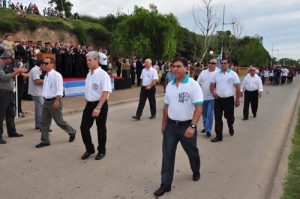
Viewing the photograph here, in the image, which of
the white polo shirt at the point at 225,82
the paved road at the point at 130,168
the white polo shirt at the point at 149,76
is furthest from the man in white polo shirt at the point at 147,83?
the white polo shirt at the point at 225,82

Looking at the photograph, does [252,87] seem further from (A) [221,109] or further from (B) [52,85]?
(B) [52,85]

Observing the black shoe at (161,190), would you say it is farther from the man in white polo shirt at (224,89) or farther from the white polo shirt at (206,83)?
the white polo shirt at (206,83)

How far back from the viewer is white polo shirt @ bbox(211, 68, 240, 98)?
31.6 feet

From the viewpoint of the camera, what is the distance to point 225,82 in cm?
966

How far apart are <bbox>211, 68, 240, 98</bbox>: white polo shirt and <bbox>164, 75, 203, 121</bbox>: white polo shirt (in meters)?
4.12

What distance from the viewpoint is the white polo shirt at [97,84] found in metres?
7.19

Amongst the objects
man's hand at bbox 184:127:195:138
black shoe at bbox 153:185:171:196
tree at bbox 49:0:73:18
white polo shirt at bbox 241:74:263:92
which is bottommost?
black shoe at bbox 153:185:171:196

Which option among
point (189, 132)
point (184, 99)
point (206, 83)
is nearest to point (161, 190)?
point (189, 132)

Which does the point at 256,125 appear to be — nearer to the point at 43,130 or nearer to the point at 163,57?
the point at 43,130

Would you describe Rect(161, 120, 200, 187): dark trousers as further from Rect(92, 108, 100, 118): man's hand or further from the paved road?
Rect(92, 108, 100, 118): man's hand

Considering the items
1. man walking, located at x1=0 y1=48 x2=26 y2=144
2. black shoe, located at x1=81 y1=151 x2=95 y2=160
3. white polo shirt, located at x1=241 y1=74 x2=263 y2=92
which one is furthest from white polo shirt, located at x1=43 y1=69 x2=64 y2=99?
white polo shirt, located at x1=241 y1=74 x2=263 y2=92

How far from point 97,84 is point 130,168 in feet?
4.91

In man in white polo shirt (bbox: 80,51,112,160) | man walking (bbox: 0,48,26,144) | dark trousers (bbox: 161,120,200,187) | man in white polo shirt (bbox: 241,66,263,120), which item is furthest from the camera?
man in white polo shirt (bbox: 241,66,263,120)

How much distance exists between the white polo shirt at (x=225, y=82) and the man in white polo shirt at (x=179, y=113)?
4041mm
